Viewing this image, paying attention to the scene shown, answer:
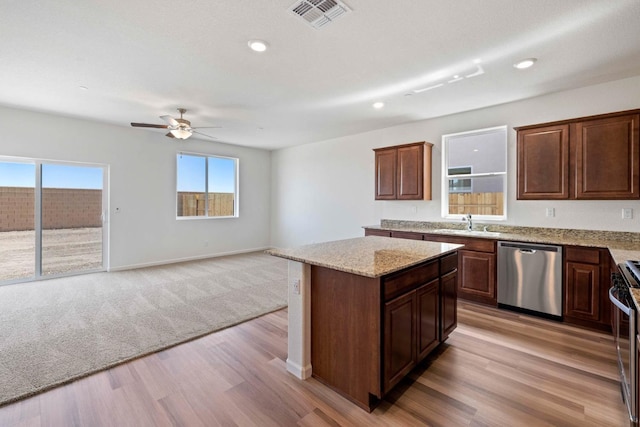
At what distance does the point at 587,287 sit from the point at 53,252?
767 centimetres

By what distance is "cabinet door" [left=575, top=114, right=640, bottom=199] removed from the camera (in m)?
2.94

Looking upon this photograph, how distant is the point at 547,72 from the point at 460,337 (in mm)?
2932

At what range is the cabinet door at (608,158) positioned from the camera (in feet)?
9.65

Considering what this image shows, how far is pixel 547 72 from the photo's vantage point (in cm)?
304

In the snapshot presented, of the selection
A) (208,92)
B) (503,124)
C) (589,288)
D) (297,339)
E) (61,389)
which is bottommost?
(61,389)

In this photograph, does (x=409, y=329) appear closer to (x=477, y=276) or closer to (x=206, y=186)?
(x=477, y=276)

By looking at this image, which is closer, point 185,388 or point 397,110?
point 185,388

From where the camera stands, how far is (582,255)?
2.99 m

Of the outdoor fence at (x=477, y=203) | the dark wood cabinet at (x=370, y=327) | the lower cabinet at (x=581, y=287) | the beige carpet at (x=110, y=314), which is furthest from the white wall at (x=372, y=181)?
the dark wood cabinet at (x=370, y=327)

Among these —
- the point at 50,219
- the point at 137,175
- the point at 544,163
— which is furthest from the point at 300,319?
the point at 50,219

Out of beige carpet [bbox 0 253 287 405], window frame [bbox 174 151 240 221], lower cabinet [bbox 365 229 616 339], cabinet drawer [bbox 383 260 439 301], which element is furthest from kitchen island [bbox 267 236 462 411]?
window frame [bbox 174 151 240 221]

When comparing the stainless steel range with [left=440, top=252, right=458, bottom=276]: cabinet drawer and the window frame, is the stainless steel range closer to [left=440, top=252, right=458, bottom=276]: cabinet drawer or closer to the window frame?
[left=440, top=252, right=458, bottom=276]: cabinet drawer

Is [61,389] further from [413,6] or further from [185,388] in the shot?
[413,6]

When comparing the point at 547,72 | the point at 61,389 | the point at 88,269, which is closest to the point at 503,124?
the point at 547,72
